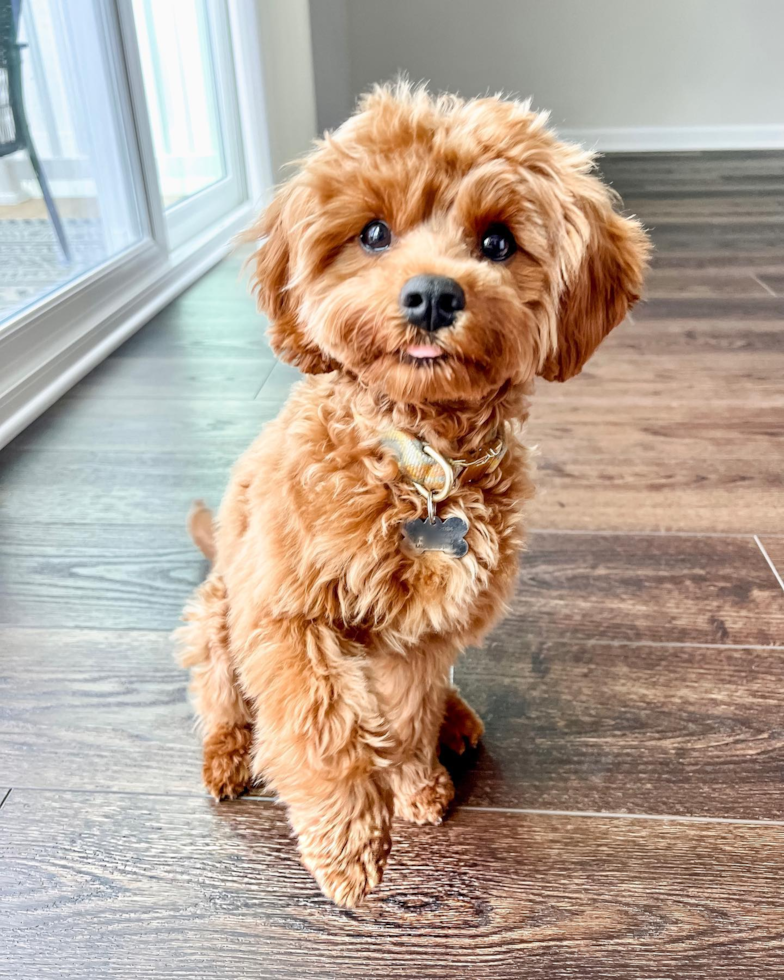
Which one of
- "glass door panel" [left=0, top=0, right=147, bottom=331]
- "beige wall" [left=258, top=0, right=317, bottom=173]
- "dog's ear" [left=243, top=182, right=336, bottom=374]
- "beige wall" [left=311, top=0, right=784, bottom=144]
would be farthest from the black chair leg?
"beige wall" [left=311, top=0, right=784, bottom=144]

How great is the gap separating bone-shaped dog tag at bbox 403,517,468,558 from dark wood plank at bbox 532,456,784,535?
708 mm

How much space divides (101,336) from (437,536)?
1.76m

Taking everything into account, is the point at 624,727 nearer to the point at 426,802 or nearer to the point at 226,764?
the point at 426,802

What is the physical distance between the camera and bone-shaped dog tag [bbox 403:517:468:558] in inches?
30.5

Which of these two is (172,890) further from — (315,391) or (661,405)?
(661,405)

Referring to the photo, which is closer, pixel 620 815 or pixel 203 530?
pixel 620 815

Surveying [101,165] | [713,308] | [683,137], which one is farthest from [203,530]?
[683,137]

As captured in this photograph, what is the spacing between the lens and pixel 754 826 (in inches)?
36.8

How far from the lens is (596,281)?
0.77 m

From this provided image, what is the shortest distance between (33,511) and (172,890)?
874 mm

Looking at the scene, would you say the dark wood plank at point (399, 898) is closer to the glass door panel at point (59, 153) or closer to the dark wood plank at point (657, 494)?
the dark wood plank at point (657, 494)

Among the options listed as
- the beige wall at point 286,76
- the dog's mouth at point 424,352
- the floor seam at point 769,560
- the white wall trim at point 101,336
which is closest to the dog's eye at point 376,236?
the dog's mouth at point 424,352

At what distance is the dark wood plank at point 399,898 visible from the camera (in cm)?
80

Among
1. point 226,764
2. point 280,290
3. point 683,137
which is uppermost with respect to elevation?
point 280,290
